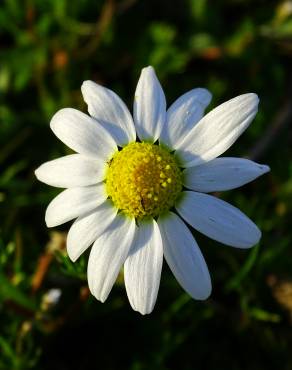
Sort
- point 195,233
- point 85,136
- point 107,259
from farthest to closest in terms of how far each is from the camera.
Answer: point 195,233 → point 85,136 → point 107,259

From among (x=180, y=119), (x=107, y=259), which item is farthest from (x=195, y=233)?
(x=107, y=259)

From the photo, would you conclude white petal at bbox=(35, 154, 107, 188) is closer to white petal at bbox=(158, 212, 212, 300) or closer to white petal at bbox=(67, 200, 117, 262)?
white petal at bbox=(67, 200, 117, 262)

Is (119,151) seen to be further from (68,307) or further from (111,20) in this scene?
(111,20)

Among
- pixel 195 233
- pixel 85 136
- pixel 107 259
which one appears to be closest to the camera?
pixel 107 259

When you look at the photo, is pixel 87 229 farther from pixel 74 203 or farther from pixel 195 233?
pixel 195 233

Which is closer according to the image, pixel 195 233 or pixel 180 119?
pixel 180 119

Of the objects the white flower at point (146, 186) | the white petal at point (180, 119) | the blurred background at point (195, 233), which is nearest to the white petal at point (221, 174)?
the white flower at point (146, 186)

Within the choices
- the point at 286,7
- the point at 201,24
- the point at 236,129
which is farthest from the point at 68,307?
the point at 286,7

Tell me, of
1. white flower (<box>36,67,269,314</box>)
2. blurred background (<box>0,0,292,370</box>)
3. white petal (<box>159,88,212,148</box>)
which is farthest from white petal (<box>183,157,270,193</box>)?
blurred background (<box>0,0,292,370</box>)
